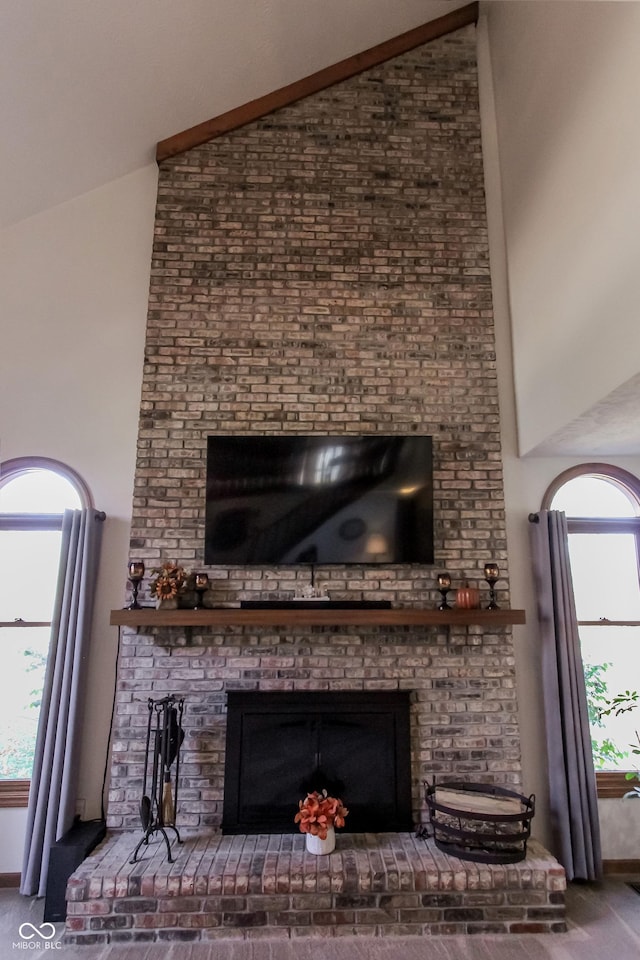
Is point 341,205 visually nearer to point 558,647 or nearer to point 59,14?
point 59,14

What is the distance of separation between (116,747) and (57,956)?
930 mm

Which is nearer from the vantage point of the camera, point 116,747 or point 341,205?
point 116,747

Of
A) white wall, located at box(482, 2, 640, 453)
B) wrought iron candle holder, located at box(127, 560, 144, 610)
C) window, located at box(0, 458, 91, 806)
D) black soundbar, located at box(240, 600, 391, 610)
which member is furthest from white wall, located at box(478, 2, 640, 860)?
window, located at box(0, 458, 91, 806)

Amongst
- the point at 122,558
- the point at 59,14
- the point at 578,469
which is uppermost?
the point at 59,14

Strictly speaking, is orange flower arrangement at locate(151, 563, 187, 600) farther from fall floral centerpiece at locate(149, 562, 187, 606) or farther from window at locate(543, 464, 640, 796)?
window at locate(543, 464, 640, 796)

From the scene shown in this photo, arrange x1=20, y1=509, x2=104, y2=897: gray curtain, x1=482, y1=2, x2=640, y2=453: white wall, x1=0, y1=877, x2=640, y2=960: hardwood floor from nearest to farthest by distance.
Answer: x1=0, y1=877, x2=640, y2=960: hardwood floor < x1=482, y1=2, x2=640, y2=453: white wall < x1=20, y1=509, x2=104, y2=897: gray curtain

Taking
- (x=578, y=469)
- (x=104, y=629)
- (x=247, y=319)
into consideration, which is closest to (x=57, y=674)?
(x=104, y=629)

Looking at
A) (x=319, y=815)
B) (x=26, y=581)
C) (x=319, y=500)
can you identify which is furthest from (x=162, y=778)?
(x=319, y=500)

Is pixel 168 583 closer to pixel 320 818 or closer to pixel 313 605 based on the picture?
pixel 313 605

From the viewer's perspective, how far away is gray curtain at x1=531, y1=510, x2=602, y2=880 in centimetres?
317

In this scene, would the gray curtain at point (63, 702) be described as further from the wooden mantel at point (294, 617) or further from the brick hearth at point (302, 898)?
the brick hearth at point (302, 898)

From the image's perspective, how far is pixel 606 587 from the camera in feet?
12.2

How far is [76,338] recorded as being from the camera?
3766 millimetres

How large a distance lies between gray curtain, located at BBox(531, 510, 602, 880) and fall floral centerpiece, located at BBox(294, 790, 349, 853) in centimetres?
131
